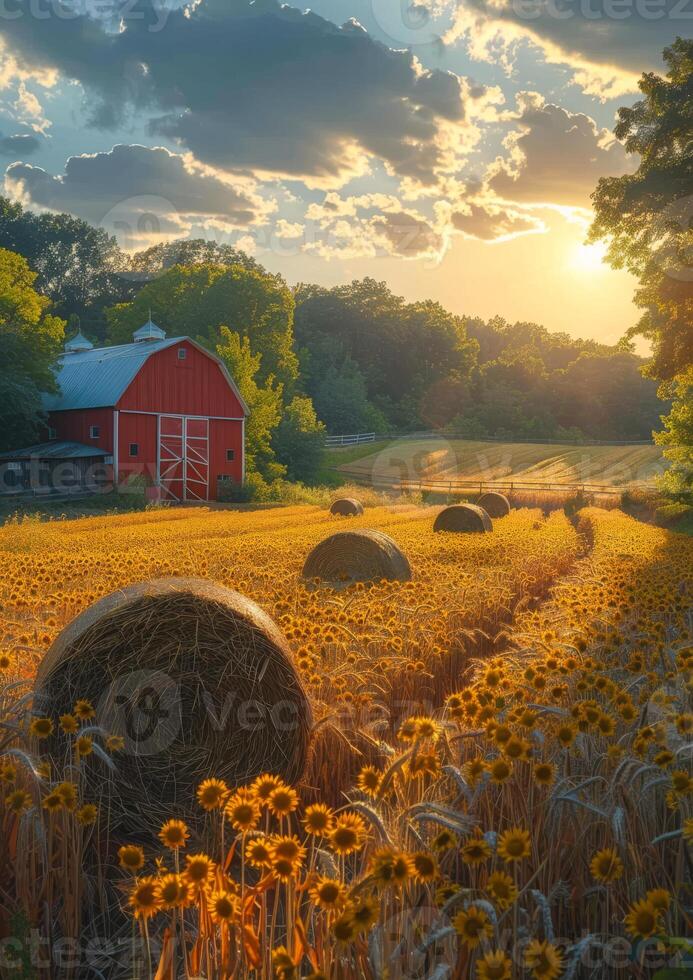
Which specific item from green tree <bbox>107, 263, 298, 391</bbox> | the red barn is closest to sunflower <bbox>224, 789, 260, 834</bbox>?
the red barn

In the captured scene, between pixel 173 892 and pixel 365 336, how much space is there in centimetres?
8160

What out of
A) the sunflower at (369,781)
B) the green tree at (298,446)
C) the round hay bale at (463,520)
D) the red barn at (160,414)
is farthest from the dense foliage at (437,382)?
the sunflower at (369,781)

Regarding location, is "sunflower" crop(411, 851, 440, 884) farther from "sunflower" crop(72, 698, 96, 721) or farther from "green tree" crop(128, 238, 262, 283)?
"green tree" crop(128, 238, 262, 283)

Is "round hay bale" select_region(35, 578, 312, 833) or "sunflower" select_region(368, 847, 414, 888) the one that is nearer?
"sunflower" select_region(368, 847, 414, 888)

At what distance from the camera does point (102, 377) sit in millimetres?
33812

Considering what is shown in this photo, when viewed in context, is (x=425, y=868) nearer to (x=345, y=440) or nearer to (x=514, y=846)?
(x=514, y=846)

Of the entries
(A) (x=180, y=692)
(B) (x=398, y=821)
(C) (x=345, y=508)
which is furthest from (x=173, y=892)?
(C) (x=345, y=508)

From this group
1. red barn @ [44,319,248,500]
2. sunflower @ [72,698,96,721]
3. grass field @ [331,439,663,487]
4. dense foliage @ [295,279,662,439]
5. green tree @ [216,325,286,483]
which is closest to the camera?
sunflower @ [72,698,96,721]

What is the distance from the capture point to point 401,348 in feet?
272

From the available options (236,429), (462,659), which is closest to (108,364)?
(236,429)

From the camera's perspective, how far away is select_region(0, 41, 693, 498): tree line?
21938mm

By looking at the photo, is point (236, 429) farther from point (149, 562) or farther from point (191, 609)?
point (191, 609)

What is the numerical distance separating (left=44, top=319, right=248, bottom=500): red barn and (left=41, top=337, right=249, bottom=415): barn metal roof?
0.05m

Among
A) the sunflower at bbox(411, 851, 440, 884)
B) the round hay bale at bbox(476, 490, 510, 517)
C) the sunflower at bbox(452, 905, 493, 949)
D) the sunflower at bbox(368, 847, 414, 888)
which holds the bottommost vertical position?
the round hay bale at bbox(476, 490, 510, 517)
